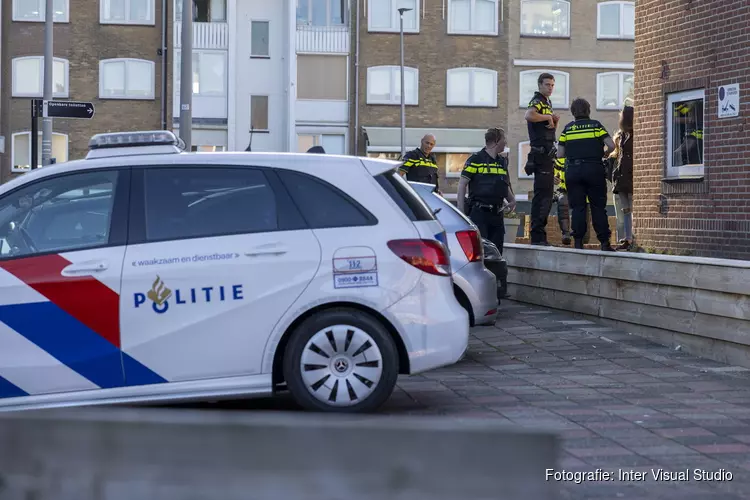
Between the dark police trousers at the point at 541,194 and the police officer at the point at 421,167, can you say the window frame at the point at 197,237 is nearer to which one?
the dark police trousers at the point at 541,194

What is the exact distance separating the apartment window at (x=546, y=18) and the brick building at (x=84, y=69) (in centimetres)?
1640

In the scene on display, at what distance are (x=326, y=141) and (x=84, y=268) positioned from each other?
48.3m

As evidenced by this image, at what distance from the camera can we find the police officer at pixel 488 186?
1438 centimetres

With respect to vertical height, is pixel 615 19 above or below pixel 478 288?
above

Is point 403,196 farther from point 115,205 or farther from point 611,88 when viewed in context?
point 611,88

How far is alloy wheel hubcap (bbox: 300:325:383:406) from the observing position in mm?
7266

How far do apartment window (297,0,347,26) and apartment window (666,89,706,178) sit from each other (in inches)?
1613

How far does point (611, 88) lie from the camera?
57312mm

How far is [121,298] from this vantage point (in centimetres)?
716

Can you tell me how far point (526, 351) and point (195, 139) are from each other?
146 feet

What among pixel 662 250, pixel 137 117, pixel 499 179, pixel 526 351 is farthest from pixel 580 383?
pixel 137 117

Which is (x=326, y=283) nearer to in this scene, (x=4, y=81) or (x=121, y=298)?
(x=121, y=298)

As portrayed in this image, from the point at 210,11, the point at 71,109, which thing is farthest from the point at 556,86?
the point at 71,109

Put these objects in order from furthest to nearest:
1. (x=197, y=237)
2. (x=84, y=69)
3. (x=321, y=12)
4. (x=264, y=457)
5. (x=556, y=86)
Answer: (x=556, y=86) → (x=321, y=12) → (x=84, y=69) → (x=197, y=237) → (x=264, y=457)
